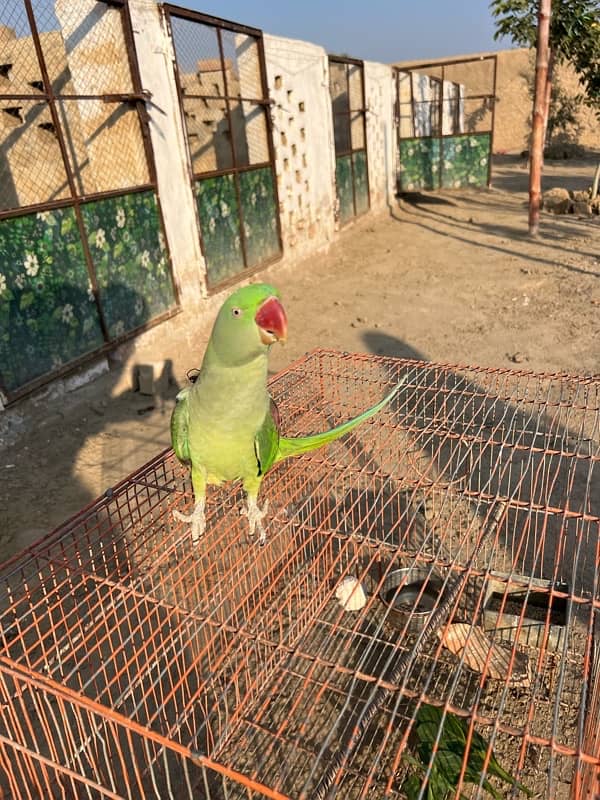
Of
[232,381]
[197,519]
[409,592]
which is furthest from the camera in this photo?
[409,592]

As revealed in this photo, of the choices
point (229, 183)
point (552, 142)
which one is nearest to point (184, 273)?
point (229, 183)

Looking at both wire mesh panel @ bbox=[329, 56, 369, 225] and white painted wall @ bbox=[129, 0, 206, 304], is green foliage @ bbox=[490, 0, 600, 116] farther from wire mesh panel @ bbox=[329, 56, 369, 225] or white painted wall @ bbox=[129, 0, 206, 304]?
white painted wall @ bbox=[129, 0, 206, 304]

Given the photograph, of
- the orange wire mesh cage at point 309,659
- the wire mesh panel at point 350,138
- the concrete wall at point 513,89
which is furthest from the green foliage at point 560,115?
the orange wire mesh cage at point 309,659

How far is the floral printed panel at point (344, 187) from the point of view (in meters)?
10.1

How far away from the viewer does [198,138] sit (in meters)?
9.27

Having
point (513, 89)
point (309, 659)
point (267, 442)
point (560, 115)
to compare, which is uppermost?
point (513, 89)

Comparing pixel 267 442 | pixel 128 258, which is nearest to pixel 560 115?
pixel 128 258

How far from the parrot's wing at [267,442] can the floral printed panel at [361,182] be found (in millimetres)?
10081

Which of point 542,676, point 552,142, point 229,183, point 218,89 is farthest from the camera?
point 552,142

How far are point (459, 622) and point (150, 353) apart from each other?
4104mm

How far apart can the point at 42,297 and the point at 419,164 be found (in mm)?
11073

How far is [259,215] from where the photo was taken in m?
7.55

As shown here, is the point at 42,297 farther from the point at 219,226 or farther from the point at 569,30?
the point at 569,30

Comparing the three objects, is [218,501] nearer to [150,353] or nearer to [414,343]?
[150,353]
